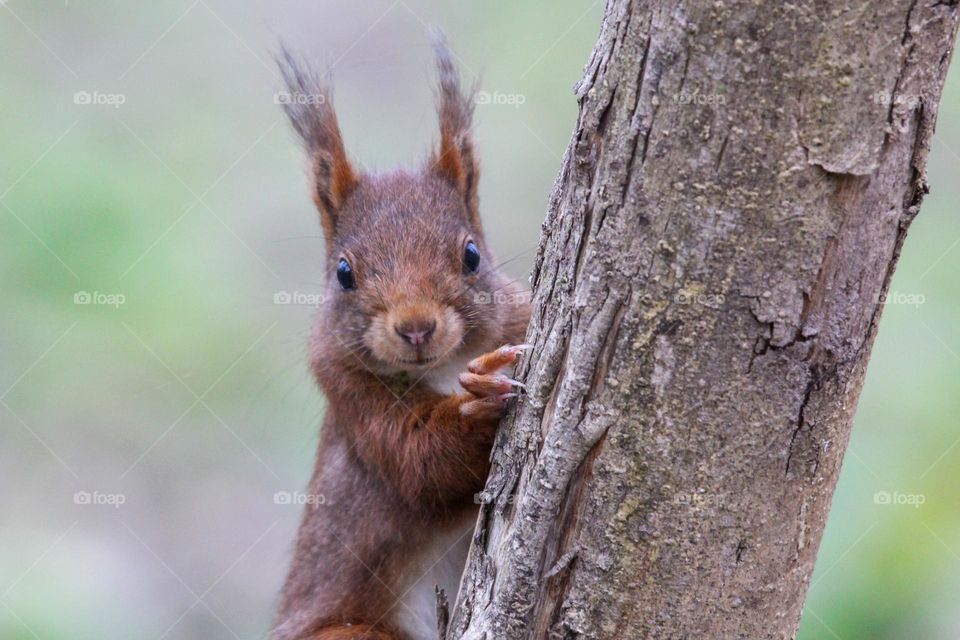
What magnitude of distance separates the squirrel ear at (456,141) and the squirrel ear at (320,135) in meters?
0.33

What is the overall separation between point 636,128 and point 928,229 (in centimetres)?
294

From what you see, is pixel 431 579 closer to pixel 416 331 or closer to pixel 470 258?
pixel 416 331

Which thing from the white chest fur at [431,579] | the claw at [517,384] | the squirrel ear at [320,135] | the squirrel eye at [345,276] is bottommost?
the white chest fur at [431,579]

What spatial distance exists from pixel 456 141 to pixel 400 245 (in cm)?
50

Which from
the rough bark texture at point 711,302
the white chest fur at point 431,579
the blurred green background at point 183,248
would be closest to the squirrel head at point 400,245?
the white chest fur at point 431,579

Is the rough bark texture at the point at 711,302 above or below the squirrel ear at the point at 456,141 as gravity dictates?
below

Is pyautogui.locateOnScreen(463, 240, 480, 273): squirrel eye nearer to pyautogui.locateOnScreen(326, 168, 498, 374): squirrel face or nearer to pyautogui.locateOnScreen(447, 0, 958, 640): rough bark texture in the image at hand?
pyautogui.locateOnScreen(326, 168, 498, 374): squirrel face

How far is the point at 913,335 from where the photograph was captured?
369 cm

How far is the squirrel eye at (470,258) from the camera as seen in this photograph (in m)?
3.10

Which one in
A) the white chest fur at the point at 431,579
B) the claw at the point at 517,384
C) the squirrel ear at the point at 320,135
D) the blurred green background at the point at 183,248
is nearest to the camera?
the claw at the point at 517,384

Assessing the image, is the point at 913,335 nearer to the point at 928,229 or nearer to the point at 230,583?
the point at 928,229

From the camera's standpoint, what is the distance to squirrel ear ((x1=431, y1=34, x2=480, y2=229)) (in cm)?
330

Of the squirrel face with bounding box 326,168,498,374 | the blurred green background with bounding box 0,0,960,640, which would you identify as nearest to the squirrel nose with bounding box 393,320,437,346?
the squirrel face with bounding box 326,168,498,374

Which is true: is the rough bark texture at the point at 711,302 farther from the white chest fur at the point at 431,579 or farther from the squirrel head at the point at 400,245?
the white chest fur at the point at 431,579
